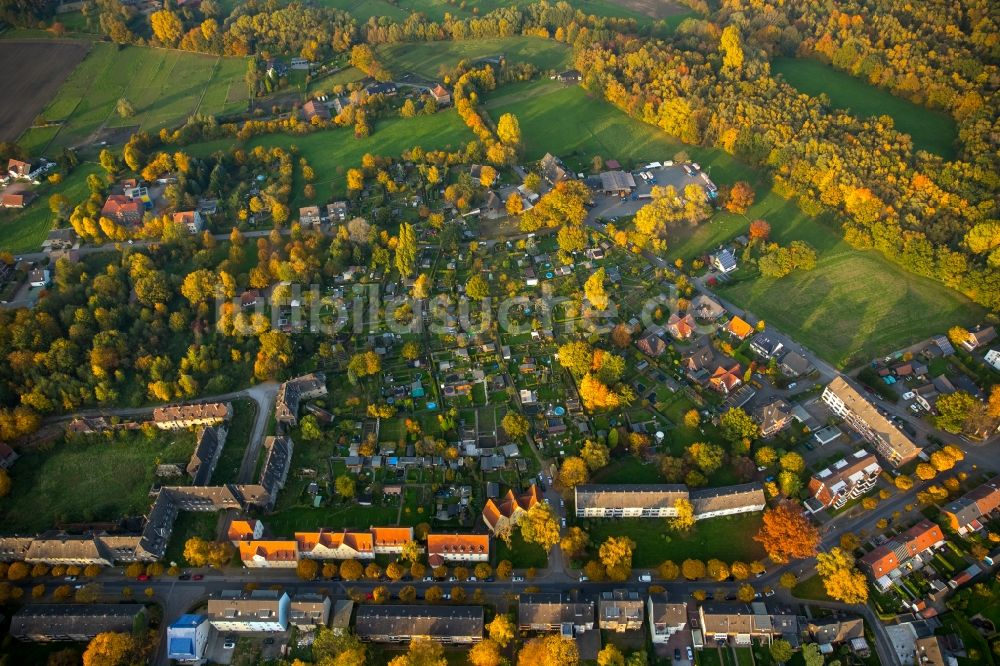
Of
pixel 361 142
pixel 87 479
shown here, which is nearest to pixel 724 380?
pixel 87 479

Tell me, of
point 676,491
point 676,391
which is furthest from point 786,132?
point 676,491

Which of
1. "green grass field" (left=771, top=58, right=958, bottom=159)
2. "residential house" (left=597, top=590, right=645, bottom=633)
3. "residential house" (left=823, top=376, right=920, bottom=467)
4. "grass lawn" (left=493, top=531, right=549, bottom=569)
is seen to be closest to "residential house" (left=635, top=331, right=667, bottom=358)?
"residential house" (left=823, top=376, right=920, bottom=467)

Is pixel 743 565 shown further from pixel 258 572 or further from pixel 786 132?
pixel 786 132

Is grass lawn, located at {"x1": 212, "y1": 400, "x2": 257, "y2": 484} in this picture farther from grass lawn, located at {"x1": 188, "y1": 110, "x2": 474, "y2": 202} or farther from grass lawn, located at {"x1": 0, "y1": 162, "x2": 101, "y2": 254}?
grass lawn, located at {"x1": 0, "y1": 162, "x2": 101, "y2": 254}

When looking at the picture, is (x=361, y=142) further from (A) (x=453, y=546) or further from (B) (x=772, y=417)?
(B) (x=772, y=417)

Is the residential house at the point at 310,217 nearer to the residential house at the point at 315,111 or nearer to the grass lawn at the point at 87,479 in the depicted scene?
the residential house at the point at 315,111

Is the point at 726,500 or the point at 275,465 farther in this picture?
the point at 275,465
